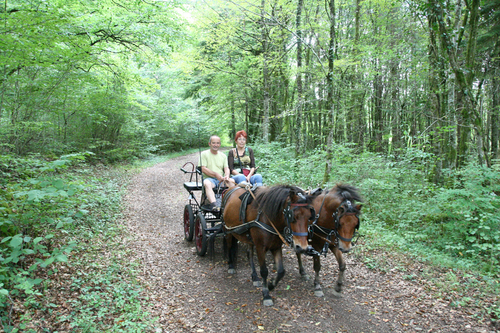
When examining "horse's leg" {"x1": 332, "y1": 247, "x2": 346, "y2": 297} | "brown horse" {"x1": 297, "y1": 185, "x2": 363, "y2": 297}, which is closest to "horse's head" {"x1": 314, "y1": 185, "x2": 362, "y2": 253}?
"brown horse" {"x1": 297, "y1": 185, "x2": 363, "y2": 297}

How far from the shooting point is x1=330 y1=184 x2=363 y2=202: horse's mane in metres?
3.76

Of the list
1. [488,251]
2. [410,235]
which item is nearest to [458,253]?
[488,251]

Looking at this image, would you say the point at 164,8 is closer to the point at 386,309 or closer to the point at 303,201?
the point at 303,201

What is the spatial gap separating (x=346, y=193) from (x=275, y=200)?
38.1 inches

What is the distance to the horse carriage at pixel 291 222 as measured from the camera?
3.52 metres

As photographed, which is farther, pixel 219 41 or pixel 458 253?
pixel 219 41

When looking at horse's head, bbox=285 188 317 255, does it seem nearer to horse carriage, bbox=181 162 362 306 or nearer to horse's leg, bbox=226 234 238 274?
horse carriage, bbox=181 162 362 306

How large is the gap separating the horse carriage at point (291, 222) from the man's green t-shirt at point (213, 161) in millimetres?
1081

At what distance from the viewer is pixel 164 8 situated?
31.1 ft

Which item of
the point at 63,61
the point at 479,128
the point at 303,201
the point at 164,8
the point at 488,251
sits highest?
the point at 164,8

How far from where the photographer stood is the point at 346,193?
12.4ft

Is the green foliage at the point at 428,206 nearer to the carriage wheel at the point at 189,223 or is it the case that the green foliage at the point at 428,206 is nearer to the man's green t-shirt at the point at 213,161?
the man's green t-shirt at the point at 213,161

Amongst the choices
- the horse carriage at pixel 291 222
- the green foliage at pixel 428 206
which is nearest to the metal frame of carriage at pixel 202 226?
the horse carriage at pixel 291 222

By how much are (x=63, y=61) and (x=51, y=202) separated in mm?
4247
